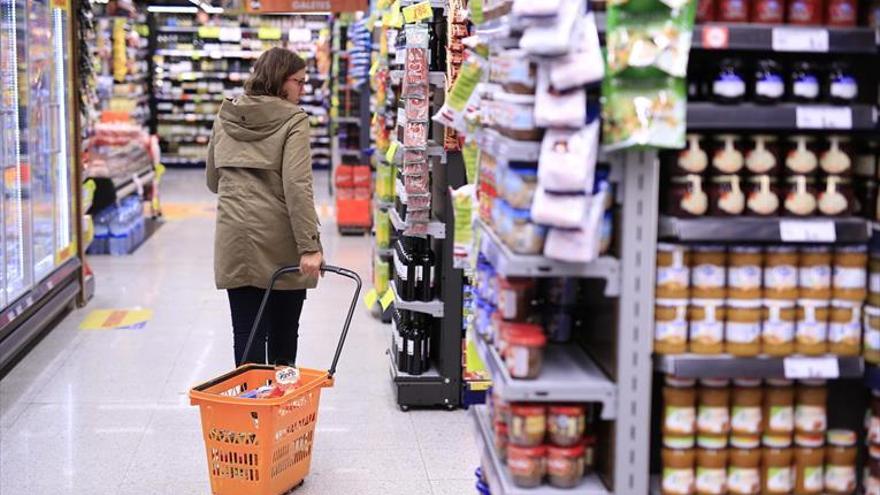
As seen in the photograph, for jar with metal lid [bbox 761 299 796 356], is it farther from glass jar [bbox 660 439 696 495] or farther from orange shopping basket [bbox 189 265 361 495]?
orange shopping basket [bbox 189 265 361 495]

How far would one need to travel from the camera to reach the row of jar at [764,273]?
2758 mm

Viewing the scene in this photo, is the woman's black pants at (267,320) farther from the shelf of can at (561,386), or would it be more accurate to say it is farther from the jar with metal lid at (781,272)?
the jar with metal lid at (781,272)

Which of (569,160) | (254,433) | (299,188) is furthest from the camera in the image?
(299,188)

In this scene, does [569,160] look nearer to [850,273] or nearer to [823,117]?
[823,117]

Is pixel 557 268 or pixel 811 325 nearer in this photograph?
pixel 557 268

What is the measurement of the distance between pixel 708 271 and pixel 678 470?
496 mm

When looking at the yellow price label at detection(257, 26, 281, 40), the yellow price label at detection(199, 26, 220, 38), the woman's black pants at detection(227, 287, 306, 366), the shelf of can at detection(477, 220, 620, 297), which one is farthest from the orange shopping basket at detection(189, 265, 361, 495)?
the yellow price label at detection(257, 26, 281, 40)

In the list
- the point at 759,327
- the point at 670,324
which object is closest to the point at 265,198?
the point at 670,324

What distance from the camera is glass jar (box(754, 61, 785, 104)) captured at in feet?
8.87

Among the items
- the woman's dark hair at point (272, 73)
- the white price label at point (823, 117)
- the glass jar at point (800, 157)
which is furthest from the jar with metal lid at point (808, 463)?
the woman's dark hair at point (272, 73)

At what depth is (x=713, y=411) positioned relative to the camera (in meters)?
2.81

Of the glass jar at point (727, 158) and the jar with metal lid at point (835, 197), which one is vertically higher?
the glass jar at point (727, 158)

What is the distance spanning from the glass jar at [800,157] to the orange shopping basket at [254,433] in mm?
2008

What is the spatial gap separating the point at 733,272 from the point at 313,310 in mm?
5543
